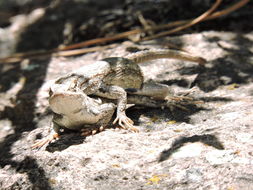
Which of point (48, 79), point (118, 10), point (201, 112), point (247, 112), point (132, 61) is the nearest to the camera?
point (247, 112)

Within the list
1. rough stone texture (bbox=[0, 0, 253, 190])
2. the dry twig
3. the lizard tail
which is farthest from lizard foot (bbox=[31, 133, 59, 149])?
the dry twig

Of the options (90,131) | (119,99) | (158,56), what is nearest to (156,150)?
(90,131)

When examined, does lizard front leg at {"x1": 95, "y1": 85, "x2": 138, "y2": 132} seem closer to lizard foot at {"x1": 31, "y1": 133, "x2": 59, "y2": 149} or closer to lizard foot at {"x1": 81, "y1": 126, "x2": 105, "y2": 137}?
lizard foot at {"x1": 81, "y1": 126, "x2": 105, "y2": 137}

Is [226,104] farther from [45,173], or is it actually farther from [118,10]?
[118,10]

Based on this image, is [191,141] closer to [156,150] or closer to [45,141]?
[156,150]

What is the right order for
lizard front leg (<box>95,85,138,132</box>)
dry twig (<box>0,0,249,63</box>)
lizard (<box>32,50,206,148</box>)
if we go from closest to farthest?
lizard (<box>32,50,206,148</box>) < lizard front leg (<box>95,85,138,132</box>) < dry twig (<box>0,0,249,63</box>)

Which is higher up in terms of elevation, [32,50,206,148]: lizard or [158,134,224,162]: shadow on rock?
[32,50,206,148]: lizard

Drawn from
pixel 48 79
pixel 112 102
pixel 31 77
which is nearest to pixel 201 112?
pixel 112 102
